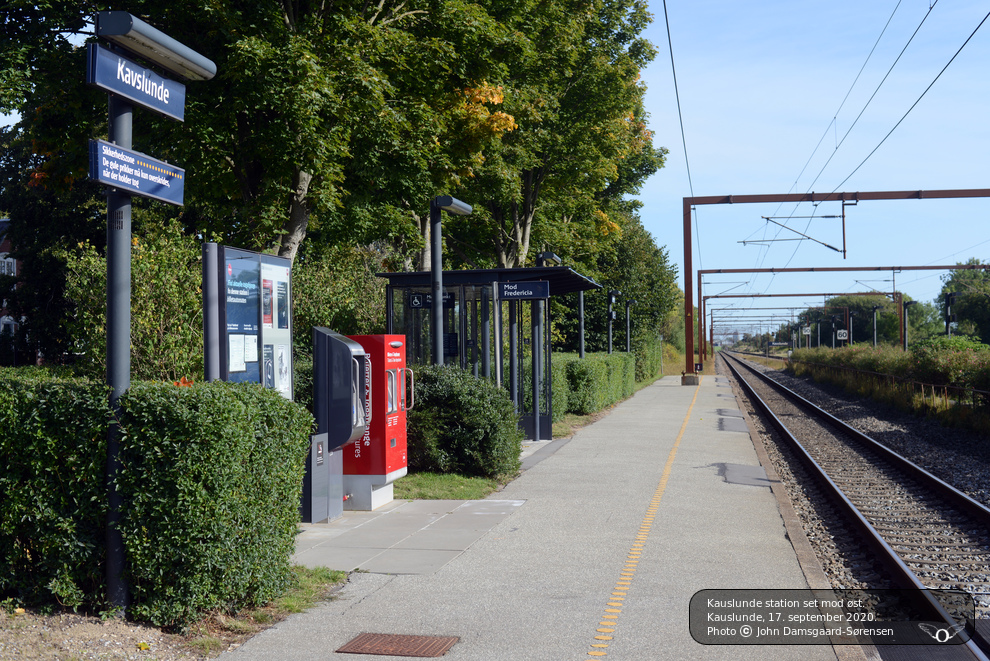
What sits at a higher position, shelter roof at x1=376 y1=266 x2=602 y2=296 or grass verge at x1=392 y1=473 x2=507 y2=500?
shelter roof at x1=376 y1=266 x2=602 y2=296

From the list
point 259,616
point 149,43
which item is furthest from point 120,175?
point 259,616

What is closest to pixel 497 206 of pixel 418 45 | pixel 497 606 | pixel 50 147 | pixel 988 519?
pixel 418 45

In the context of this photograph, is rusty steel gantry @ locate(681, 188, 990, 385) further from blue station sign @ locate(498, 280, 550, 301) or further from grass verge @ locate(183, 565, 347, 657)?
grass verge @ locate(183, 565, 347, 657)

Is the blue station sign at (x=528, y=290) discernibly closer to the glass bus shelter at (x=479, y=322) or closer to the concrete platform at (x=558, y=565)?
the glass bus shelter at (x=479, y=322)

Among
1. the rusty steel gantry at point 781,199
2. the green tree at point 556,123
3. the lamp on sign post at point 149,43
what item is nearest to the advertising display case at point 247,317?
the lamp on sign post at point 149,43

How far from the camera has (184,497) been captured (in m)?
4.96

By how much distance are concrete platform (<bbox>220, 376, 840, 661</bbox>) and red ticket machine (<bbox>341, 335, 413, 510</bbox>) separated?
285 millimetres

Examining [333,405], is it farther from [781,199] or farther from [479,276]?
[781,199]

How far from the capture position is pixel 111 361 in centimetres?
516

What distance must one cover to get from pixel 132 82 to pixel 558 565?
4.62 metres

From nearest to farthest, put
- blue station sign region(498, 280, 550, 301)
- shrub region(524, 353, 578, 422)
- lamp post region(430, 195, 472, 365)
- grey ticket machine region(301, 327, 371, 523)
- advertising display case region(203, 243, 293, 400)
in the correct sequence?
1. advertising display case region(203, 243, 293, 400)
2. grey ticket machine region(301, 327, 371, 523)
3. lamp post region(430, 195, 472, 365)
4. blue station sign region(498, 280, 550, 301)
5. shrub region(524, 353, 578, 422)

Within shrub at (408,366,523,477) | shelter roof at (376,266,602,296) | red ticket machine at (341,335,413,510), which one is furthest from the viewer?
shelter roof at (376,266,602,296)

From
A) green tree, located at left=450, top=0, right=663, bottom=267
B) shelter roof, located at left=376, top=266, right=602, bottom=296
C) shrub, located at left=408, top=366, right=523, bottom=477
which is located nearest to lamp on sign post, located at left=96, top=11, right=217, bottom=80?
shrub, located at left=408, top=366, right=523, bottom=477

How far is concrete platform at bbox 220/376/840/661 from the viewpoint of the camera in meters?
5.05
